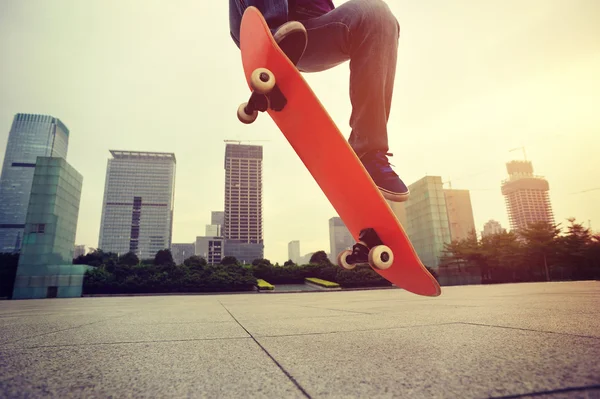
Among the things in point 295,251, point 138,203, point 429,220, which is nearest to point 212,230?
point 295,251

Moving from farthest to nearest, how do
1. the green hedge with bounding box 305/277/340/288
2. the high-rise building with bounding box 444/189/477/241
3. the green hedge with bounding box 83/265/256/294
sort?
the high-rise building with bounding box 444/189/477/241 < the green hedge with bounding box 305/277/340/288 < the green hedge with bounding box 83/265/256/294

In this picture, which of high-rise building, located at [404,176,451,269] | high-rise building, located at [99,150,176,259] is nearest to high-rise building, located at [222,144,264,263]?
high-rise building, located at [99,150,176,259]

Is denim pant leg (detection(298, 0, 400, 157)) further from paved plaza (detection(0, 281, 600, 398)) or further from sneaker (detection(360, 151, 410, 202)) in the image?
paved plaza (detection(0, 281, 600, 398))

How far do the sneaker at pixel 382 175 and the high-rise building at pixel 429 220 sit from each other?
109ft

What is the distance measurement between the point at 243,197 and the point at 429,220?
100 metres

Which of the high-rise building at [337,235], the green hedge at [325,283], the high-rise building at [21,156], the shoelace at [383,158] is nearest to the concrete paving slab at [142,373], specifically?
the shoelace at [383,158]

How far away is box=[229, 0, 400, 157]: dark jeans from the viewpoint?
1.99 meters

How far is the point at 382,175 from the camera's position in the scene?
204 centimetres

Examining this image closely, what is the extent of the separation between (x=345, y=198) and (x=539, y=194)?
153 meters

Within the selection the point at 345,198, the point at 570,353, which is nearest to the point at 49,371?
the point at 570,353

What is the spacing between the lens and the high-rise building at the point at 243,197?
124 m

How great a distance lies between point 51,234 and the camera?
65.2 feet

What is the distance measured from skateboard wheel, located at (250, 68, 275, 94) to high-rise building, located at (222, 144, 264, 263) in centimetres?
12354

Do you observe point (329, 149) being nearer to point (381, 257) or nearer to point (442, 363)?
point (381, 257)
